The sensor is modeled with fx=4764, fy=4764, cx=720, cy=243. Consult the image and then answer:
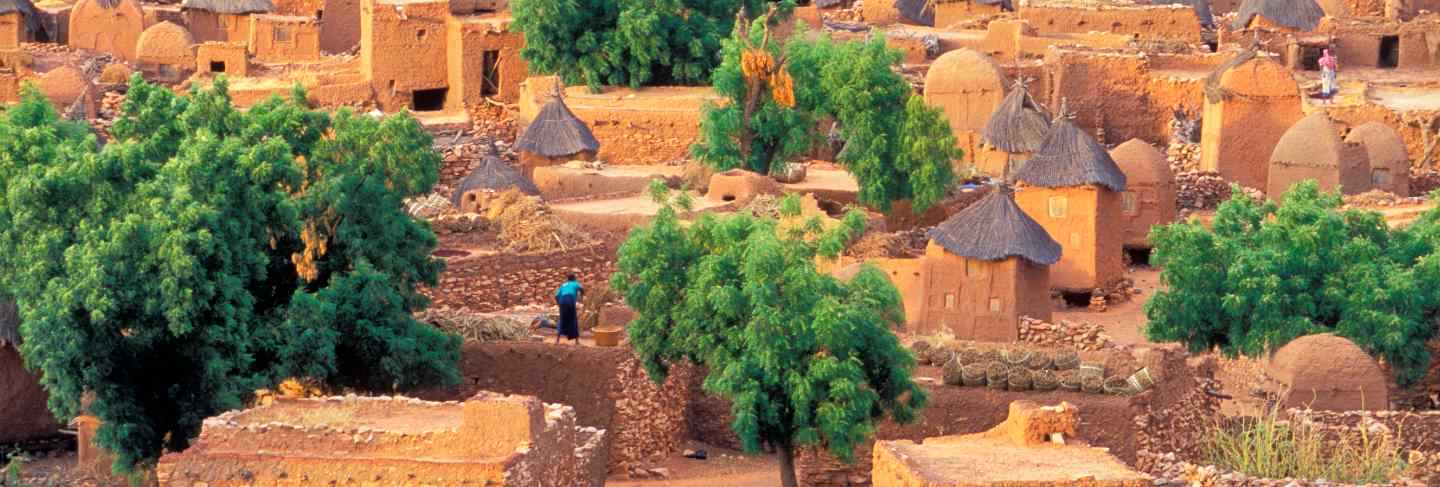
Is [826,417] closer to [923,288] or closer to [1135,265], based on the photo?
[923,288]

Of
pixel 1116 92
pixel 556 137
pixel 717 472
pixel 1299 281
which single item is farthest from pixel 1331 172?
pixel 717 472

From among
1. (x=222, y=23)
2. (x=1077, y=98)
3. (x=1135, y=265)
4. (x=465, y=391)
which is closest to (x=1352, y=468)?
(x=465, y=391)

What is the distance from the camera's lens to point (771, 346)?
45.0m

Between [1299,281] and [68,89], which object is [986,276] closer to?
[1299,281]

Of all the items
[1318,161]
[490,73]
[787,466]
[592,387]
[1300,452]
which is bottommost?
[787,466]

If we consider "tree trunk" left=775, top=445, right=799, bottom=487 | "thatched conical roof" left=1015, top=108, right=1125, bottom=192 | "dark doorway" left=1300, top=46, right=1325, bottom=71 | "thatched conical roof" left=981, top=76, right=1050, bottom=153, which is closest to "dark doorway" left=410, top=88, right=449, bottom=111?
"thatched conical roof" left=981, top=76, right=1050, bottom=153

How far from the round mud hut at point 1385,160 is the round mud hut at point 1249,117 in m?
1.48

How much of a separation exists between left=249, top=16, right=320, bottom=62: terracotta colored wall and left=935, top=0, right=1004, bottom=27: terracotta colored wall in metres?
10.3

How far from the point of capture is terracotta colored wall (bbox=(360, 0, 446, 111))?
67.4 meters

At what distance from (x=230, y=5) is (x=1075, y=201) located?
20430 millimetres

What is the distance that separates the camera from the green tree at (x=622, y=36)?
6500 centimetres

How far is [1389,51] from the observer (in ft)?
243

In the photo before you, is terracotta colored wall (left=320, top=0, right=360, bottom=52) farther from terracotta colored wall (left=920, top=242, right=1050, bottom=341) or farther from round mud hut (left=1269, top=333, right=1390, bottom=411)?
round mud hut (left=1269, top=333, right=1390, bottom=411)

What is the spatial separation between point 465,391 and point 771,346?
450cm
